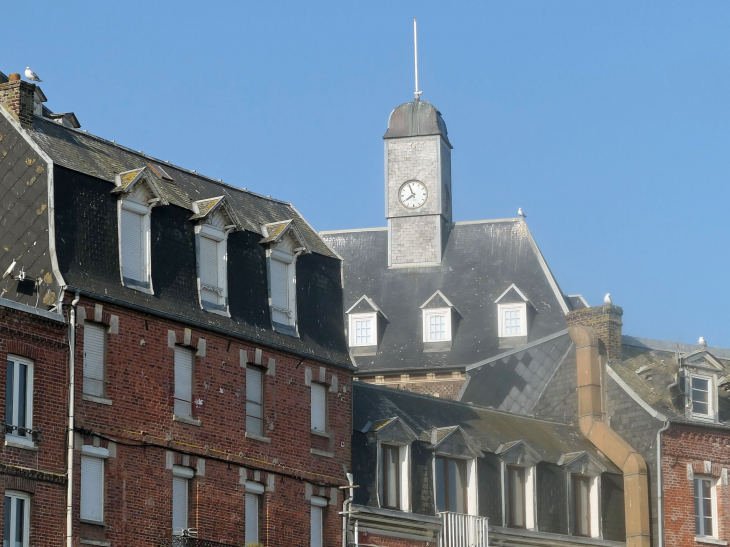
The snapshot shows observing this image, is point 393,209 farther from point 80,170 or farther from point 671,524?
point 80,170

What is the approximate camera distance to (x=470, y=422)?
49.9 m

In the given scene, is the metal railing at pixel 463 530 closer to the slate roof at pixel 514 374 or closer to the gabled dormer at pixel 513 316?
the slate roof at pixel 514 374

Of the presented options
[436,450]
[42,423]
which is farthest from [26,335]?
[436,450]

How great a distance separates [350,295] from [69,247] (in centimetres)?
3775

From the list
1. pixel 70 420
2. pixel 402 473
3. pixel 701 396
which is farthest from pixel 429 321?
pixel 70 420

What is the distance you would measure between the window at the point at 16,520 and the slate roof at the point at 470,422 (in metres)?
12.8

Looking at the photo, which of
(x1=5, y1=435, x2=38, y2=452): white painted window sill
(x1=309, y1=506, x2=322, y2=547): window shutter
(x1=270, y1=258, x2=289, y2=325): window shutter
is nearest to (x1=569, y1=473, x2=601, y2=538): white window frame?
(x1=309, y1=506, x2=322, y2=547): window shutter

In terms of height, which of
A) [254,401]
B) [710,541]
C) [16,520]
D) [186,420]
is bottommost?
[16,520]

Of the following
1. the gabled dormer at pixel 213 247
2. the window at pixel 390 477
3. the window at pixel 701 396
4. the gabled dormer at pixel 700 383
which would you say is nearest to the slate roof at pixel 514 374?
the gabled dormer at pixel 700 383

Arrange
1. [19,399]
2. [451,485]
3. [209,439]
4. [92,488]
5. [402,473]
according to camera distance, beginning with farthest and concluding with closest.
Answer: [451,485], [402,473], [209,439], [92,488], [19,399]

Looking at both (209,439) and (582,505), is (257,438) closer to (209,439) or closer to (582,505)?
(209,439)

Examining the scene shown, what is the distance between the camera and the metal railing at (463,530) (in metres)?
45.3

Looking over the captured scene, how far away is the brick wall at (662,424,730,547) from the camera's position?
50.3 m

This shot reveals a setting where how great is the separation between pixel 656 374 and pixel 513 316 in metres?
16.6
